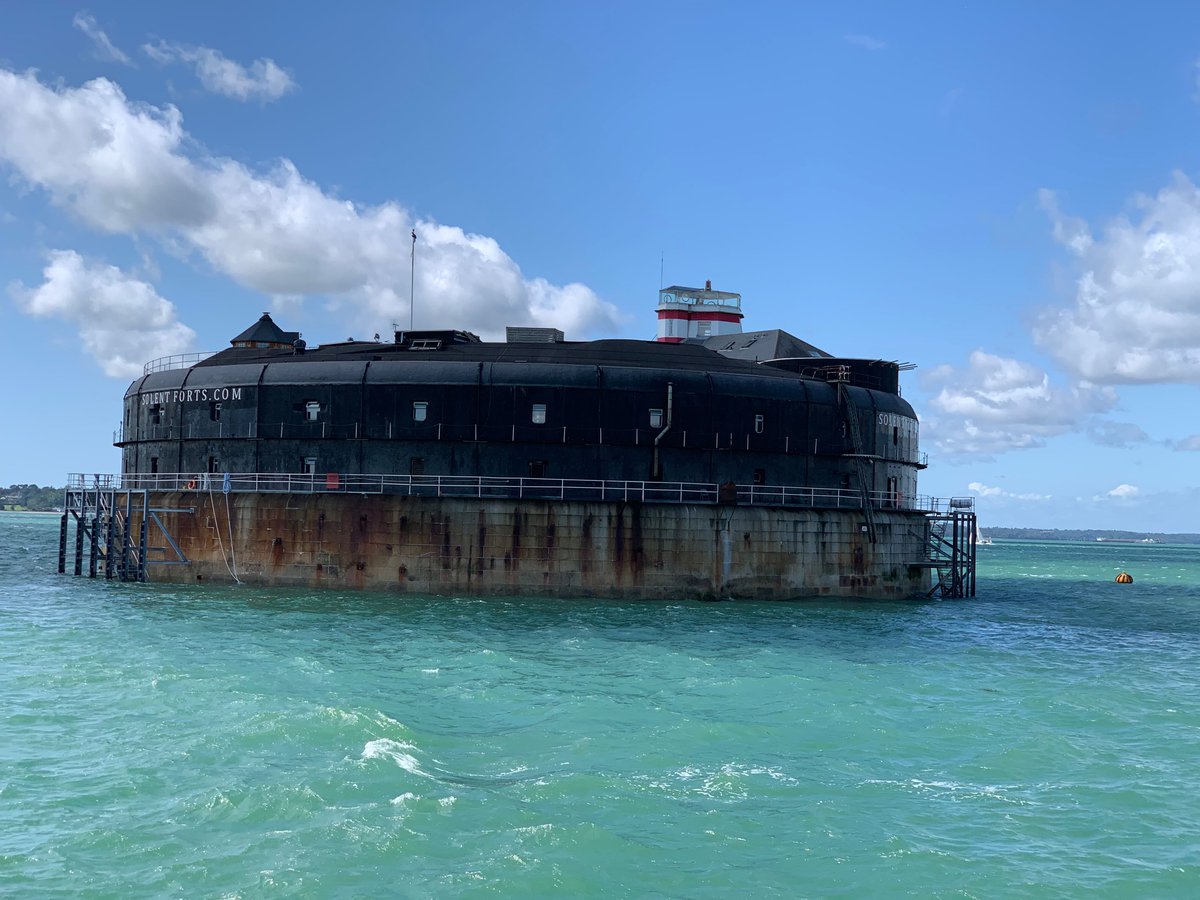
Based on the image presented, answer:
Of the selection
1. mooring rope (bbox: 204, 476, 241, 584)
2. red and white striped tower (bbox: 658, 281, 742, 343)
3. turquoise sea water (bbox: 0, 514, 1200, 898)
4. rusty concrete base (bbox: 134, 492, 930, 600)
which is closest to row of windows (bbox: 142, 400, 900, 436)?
rusty concrete base (bbox: 134, 492, 930, 600)

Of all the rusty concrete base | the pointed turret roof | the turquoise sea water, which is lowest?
the turquoise sea water

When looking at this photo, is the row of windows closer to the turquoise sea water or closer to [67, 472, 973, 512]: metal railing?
[67, 472, 973, 512]: metal railing

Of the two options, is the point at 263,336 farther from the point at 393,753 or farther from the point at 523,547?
the point at 393,753

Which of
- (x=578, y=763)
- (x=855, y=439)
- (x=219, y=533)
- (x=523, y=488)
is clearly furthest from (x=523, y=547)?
(x=578, y=763)

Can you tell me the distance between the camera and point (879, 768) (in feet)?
64.0

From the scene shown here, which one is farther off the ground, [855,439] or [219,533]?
[855,439]

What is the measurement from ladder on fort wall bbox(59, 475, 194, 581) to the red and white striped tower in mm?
35949

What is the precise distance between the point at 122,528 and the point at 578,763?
124 feet

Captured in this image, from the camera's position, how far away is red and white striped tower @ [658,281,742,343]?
7456 centimetres

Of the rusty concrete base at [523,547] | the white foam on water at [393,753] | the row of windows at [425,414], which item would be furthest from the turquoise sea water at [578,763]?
the row of windows at [425,414]

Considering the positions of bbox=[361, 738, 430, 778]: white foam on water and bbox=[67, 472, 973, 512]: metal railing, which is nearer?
bbox=[361, 738, 430, 778]: white foam on water

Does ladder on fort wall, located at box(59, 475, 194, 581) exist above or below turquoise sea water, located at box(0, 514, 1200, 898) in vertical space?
above

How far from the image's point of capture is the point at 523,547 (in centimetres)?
4312

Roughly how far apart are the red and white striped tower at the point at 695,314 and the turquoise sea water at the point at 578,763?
1625 inches
